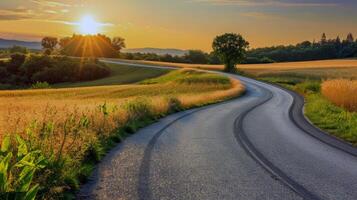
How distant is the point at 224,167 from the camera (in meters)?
9.88

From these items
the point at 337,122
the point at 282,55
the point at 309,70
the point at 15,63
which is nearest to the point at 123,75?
the point at 15,63

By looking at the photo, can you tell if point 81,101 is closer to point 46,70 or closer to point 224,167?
point 224,167

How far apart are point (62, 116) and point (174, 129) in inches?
210

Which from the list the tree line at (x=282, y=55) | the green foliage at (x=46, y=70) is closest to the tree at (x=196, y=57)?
the tree line at (x=282, y=55)

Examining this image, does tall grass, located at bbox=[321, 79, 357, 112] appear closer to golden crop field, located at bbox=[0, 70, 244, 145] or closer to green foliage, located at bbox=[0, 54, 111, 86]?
golden crop field, located at bbox=[0, 70, 244, 145]

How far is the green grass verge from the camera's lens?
82.4 meters

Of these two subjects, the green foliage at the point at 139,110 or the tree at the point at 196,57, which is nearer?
the green foliage at the point at 139,110

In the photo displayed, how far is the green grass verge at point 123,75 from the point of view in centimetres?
8238

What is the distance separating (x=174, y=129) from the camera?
16.6m

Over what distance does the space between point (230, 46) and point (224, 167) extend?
79872mm

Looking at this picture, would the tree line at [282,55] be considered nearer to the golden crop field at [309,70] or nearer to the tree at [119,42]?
the tree at [119,42]

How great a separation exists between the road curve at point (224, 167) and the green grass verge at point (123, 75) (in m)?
66.4

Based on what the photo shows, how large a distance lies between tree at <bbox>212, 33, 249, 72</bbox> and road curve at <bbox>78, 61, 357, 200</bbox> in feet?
239

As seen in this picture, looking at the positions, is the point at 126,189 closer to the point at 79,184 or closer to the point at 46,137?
the point at 79,184
